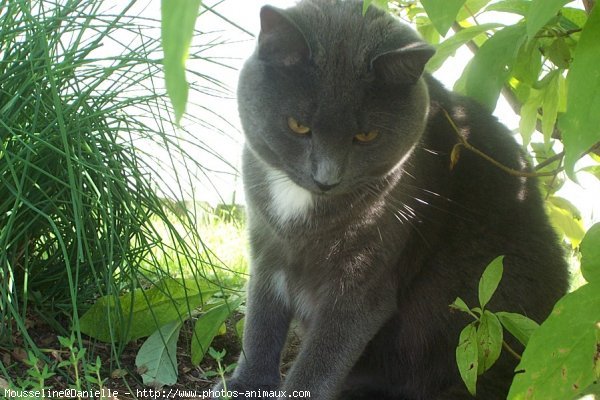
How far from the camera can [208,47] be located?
90.7 inches

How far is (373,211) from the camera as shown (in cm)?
188

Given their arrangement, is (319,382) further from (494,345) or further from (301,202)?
(494,345)

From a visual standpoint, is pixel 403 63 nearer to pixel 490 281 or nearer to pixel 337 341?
pixel 490 281

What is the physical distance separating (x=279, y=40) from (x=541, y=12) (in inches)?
35.7

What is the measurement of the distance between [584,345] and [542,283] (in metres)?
1.01

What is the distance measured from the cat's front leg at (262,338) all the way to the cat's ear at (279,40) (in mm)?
700

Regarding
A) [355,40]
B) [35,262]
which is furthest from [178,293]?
[355,40]

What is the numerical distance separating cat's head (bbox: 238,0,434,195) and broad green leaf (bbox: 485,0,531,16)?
222 mm

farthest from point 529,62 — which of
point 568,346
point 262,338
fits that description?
point 262,338

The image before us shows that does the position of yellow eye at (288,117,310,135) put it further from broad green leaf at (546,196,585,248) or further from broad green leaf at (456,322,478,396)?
broad green leaf at (546,196,585,248)

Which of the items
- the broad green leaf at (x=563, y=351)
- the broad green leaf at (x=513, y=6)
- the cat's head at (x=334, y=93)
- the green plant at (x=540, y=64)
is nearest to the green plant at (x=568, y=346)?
the broad green leaf at (x=563, y=351)

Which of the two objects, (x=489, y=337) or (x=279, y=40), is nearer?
(x=489, y=337)

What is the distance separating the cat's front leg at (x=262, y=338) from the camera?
7.05 feet

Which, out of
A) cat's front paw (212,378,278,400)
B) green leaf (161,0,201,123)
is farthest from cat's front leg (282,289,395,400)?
green leaf (161,0,201,123)
